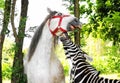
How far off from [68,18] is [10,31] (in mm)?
3490

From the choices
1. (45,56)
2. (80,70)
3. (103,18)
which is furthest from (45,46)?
(103,18)

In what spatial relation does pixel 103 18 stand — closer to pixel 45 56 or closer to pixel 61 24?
pixel 61 24

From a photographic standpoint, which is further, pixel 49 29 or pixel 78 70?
pixel 78 70

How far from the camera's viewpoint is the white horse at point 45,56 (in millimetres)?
3822

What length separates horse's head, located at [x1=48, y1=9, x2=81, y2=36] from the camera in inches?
156

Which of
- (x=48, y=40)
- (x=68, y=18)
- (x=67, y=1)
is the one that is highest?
(x=67, y=1)

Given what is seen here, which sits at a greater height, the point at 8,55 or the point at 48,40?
the point at 48,40

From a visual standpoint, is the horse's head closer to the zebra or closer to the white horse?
the white horse

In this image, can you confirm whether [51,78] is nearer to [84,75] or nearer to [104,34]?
[84,75]

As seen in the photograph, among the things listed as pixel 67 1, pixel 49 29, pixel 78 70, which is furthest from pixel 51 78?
pixel 67 1

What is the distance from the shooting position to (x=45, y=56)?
3.86m

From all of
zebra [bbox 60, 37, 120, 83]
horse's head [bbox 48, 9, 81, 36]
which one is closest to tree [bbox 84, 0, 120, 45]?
zebra [bbox 60, 37, 120, 83]

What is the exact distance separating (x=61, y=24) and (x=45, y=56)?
44 cm

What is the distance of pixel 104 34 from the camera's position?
12.5 m
